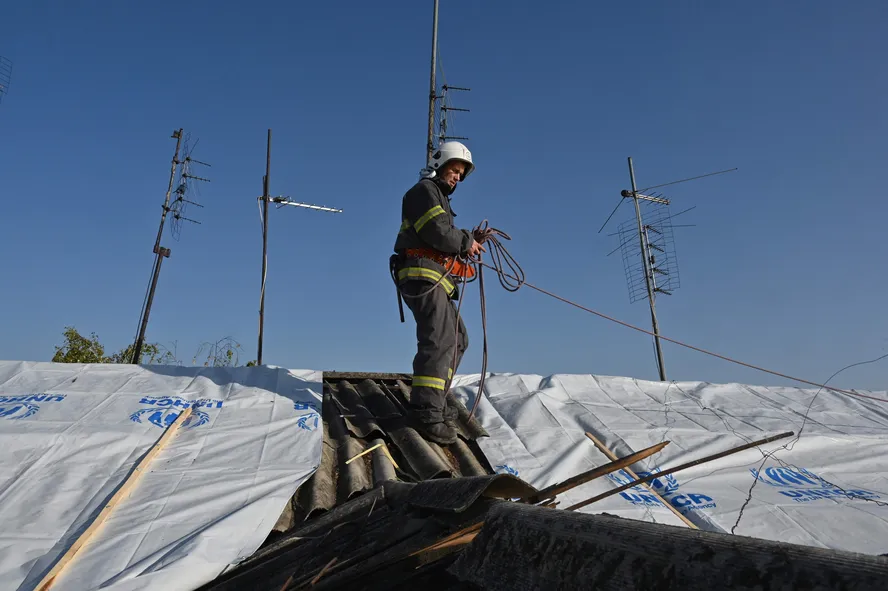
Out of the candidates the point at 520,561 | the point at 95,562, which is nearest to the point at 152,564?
the point at 95,562

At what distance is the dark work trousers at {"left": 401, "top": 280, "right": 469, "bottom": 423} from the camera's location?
4.11m

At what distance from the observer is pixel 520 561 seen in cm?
128

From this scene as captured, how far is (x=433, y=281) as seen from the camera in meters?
4.25

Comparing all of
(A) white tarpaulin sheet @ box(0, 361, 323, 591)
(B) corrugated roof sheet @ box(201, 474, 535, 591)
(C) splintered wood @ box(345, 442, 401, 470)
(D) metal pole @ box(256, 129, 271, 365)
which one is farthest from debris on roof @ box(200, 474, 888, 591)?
(D) metal pole @ box(256, 129, 271, 365)

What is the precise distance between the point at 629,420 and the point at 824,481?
1.43 m

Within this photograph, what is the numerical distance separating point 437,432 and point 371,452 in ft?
1.68

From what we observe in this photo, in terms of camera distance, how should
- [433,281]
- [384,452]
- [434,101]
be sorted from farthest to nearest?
[434,101] < [433,281] < [384,452]

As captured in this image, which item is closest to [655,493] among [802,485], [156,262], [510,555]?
[802,485]

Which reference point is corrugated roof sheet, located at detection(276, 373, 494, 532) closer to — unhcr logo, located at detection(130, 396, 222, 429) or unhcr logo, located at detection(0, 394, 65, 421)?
unhcr logo, located at detection(130, 396, 222, 429)

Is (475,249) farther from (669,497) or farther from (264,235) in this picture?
(264,235)

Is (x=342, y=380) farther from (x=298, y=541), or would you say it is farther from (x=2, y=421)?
(x=298, y=541)

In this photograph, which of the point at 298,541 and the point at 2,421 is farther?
the point at 2,421

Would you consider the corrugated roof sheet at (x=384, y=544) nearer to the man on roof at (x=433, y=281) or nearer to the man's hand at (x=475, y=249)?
the man on roof at (x=433, y=281)

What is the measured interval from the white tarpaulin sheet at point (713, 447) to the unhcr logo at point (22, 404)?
116 inches
